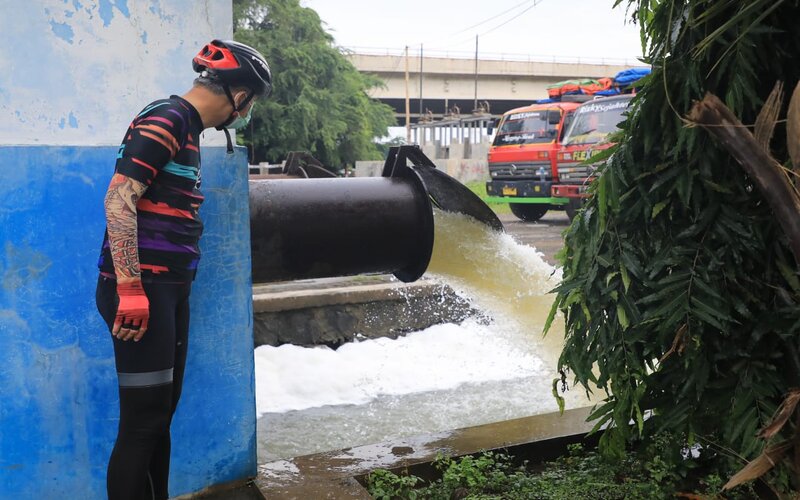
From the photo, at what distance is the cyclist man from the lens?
2283 mm

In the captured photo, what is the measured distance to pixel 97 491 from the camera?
2.93 metres

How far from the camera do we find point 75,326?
282 centimetres

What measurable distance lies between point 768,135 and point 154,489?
2.32 m

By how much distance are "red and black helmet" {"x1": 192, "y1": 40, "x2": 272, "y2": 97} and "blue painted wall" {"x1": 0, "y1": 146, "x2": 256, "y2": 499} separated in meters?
0.53

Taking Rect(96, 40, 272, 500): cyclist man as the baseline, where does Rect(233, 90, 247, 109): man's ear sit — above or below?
above

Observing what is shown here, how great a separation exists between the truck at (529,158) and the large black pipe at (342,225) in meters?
12.6

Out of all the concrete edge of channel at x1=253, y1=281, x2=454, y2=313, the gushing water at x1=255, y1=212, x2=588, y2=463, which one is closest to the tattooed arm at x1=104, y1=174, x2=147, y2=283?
the gushing water at x1=255, y1=212, x2=588, y2=463

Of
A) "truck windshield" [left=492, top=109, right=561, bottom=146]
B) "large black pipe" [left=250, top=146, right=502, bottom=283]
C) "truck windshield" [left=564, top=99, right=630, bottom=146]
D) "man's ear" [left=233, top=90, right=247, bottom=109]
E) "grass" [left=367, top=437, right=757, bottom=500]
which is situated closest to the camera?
"man's ear" [left=233, top=90, right=247, bottom=109]

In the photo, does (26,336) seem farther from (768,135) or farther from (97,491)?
(768,135)

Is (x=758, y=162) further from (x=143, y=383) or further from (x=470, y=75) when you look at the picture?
(x=470, y=75)

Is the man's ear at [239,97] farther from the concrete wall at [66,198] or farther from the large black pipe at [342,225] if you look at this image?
the large black pipe at [342,225]

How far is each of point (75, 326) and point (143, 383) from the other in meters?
0.55

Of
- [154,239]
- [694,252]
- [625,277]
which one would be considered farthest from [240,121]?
[694,252]

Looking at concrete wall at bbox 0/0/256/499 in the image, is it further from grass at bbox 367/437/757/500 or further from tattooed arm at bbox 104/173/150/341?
grass at bbox 367/437/757/500
